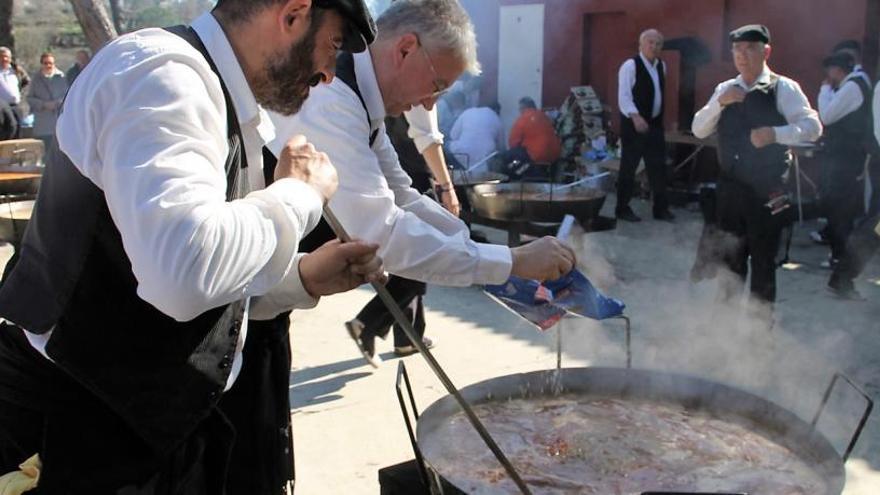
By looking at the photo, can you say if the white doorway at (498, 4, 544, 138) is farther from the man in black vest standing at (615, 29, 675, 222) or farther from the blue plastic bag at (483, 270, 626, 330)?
the blue plastic bag at (483, 270, 626, 330)

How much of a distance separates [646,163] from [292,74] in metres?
8.37

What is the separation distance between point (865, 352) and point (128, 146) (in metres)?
4.99

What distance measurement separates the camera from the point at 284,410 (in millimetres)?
2355

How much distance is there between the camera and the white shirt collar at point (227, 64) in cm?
160

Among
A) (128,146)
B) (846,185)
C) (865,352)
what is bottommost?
(865,352)

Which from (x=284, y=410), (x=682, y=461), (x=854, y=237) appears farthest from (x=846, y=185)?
(x=284, y=410)

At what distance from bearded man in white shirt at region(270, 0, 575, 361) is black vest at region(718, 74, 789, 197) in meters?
3.01

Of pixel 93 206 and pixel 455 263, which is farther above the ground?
pixel 93 206

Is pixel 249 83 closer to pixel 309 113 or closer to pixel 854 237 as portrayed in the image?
pixel 309 113

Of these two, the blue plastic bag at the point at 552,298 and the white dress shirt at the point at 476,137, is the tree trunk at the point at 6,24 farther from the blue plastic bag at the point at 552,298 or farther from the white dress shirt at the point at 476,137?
the blue plastic bag at the point at 552,298

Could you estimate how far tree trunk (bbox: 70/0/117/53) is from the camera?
1018cm

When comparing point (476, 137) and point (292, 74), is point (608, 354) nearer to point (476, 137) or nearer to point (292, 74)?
point (292, 74)

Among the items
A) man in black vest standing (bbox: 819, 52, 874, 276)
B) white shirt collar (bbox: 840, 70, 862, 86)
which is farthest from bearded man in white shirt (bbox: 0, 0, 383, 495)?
white shirt collar (bbox: 840, 70, 862, 86)

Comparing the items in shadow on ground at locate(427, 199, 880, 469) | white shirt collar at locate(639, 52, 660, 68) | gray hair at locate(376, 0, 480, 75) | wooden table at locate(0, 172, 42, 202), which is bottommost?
shadow on ground at locate(427, 199, 880, 469)
